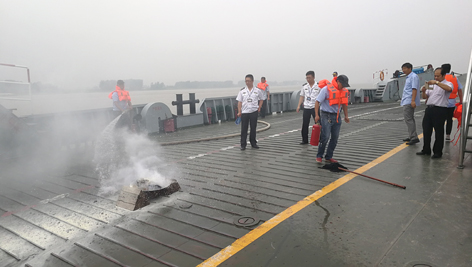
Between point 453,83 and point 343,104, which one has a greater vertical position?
point 453,83

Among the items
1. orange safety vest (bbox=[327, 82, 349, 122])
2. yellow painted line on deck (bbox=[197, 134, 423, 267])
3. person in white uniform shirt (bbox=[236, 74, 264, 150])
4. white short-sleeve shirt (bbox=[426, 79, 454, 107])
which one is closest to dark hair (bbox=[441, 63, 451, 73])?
white short-sleeve shirt (bbox=[426, 79, 454, 107])

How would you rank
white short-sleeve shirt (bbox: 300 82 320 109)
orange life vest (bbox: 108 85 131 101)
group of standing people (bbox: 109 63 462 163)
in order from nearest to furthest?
group of standing people (bbox: 109 63 462 163) < white short-sleeve shirt (bbox: 300 82 320 109) < orange life vest (bbox: 108 85 131 101)

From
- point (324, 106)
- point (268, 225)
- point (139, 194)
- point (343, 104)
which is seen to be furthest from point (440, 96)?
point (139, 194)

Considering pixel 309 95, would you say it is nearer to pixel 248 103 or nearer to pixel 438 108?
pixel 248 103

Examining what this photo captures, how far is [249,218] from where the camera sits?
3480mm

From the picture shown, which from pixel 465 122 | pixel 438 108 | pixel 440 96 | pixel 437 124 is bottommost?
pixel 437 124

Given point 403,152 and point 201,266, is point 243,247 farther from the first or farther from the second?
point 403,152

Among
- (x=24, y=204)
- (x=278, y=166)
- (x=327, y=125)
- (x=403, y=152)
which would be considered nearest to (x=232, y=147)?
(x=278, y=166)

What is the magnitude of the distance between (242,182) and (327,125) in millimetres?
2031

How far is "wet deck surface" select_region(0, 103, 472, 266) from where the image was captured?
2.72m

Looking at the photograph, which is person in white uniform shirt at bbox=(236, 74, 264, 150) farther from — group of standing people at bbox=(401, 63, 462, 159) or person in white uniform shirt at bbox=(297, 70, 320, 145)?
group of standing people at bbox=(401, 63, 462, 159)

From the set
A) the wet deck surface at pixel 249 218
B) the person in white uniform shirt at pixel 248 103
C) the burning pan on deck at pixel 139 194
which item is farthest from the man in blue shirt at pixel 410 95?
the burning pan on deck at pixel 139 194

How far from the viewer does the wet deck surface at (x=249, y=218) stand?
2.72m

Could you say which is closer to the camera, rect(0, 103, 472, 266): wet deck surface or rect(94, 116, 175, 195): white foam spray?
rect(0, 103, 472, 266): wet deck surface
